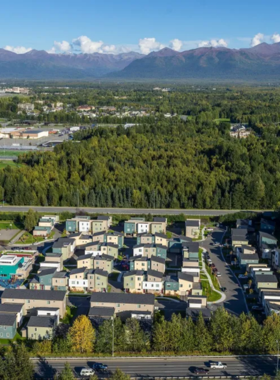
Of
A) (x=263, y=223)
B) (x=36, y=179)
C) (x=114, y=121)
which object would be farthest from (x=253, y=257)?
(x=114, y=121)

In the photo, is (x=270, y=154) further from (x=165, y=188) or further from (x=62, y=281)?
(x=62, y=281)

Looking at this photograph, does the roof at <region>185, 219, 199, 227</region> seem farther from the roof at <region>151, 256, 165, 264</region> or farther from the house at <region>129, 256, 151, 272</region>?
the house at <region>129, 256, 151, 272</region>

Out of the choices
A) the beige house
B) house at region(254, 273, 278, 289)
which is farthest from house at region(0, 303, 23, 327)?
house at region(254, 273, 278, 289)

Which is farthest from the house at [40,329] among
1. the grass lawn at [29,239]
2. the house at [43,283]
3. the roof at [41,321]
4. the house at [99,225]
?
the house at [99,225]

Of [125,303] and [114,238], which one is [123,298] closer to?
[125,303]

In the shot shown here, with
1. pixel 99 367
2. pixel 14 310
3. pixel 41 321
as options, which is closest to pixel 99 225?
pixel 14 310

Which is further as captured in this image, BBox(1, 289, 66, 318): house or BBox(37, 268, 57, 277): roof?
BBox(37, 268, 57, 277): roof

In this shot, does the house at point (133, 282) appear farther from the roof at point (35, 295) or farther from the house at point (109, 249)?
the house at point (109, 249)
